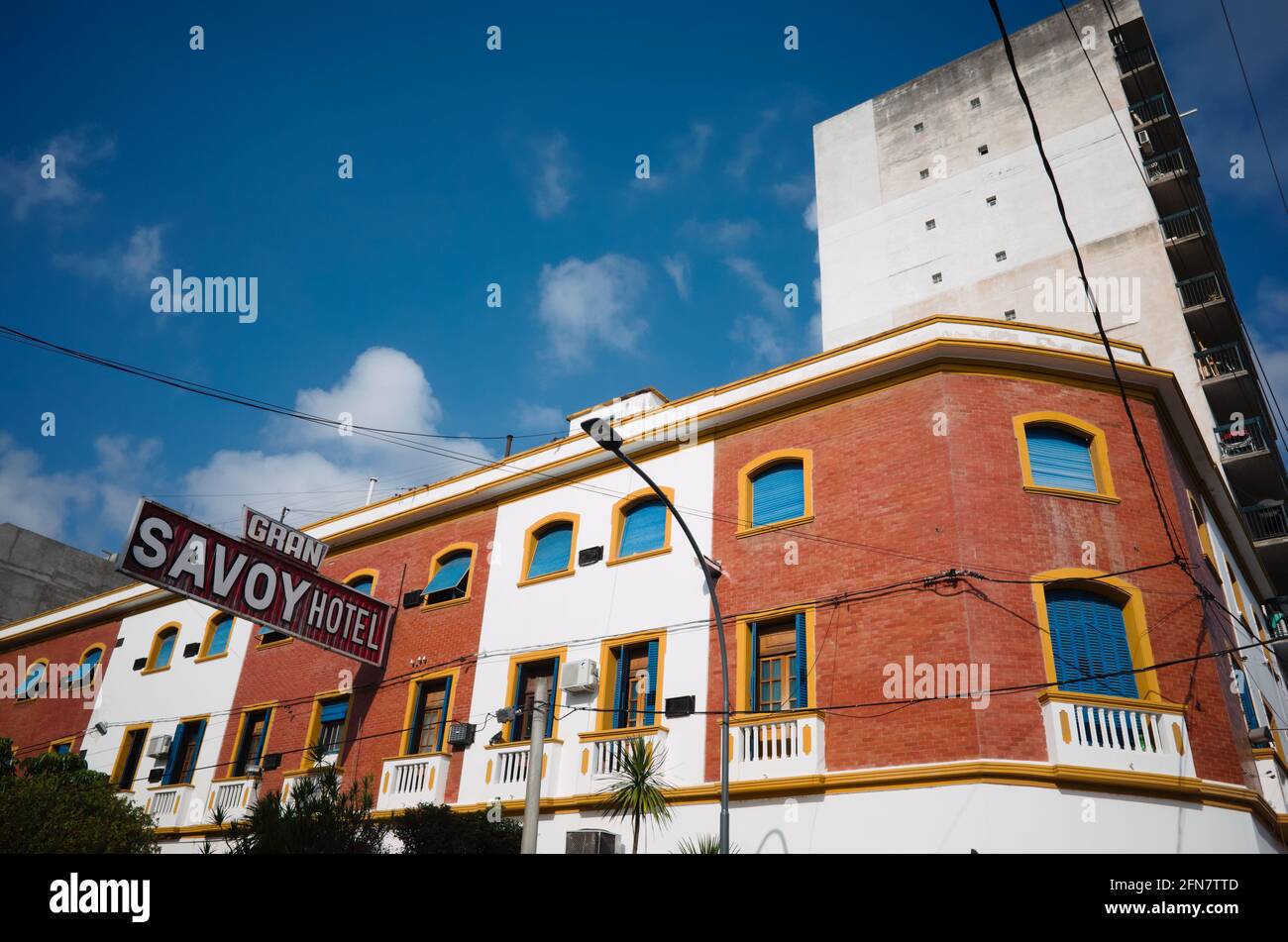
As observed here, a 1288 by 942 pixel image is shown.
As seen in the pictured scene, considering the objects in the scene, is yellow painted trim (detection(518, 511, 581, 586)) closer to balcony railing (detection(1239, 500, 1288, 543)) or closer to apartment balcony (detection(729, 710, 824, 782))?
apartment balcony (detection(729, 710, 824, 782))

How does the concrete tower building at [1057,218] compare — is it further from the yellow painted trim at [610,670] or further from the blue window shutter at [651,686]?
the blue window shutter at [651,686]

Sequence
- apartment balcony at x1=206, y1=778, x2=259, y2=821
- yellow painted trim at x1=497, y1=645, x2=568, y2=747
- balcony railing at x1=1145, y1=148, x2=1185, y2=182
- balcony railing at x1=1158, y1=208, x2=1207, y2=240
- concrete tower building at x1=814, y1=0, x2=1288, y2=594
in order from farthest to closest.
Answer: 1. balcony railing at x1=1145, y1=148, x2=1185, y2=182
2. balcony railing at x1=1158, y1=208, x2=1207, y2=240
3. concrete tower building at x1=814, y1=0, x2=1288, y2=594
4. apartment balcony at x1=206, y1=778, x2=259, y2=821
5. yellow painted trim at x1=497, y1=645, x2=568, y2=747

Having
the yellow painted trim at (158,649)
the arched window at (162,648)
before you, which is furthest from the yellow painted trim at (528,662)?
the arched window at (162,648)

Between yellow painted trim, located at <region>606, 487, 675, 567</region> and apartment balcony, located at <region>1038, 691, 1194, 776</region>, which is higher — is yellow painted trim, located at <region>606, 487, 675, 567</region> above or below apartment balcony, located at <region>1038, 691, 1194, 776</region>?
above

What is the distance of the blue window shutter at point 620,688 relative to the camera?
18.1 metres

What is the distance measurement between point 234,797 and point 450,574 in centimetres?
814

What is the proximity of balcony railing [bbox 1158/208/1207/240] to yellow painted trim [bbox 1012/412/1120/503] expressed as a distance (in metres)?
17.6

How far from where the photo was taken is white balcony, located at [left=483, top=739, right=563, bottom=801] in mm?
18203

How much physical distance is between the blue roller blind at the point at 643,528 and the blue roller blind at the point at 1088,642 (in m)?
7.94

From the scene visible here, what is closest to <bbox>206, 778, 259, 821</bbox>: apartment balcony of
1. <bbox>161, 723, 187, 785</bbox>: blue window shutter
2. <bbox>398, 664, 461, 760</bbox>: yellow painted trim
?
<bbox>161, 723, 187, 785</bbox>: blue window shutter

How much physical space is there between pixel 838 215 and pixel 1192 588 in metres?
28.1

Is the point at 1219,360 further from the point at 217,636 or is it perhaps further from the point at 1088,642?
the point at 217,636
